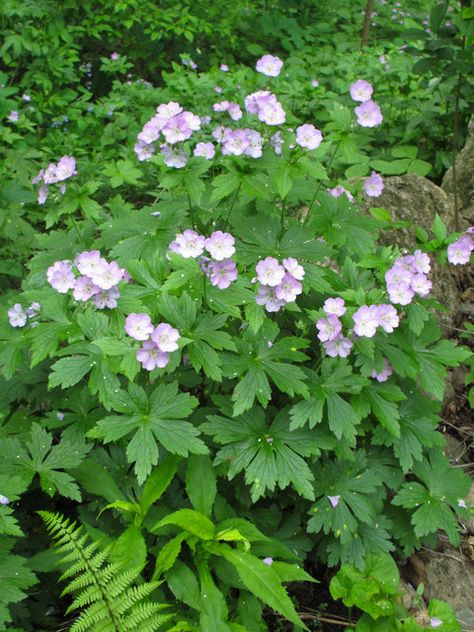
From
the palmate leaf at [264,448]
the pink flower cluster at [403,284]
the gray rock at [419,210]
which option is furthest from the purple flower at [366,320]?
the gray rock at [419,210]

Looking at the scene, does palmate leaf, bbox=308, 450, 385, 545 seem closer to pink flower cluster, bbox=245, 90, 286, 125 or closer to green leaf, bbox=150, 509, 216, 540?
green leaf, bbox=150, 509, 216, 540

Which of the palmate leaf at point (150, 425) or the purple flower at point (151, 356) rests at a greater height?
the purple flower at point (151, 356)

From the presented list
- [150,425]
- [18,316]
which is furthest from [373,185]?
[18,316]

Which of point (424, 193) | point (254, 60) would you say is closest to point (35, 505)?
point (424, 193)

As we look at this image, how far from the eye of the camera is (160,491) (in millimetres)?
2100

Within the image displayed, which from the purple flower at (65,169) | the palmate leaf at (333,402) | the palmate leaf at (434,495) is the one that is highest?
the purple flower at (65,169)

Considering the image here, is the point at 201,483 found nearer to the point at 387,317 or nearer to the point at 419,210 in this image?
the point at 387,317

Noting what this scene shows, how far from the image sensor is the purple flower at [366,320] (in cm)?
210

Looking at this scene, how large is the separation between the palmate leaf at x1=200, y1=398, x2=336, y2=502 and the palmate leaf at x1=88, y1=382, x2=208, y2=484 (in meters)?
0.18

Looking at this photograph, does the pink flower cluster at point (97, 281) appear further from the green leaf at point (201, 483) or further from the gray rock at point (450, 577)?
the gray rock at point (450, 577)

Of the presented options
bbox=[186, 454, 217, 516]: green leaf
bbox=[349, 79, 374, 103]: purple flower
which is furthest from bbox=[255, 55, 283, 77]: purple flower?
bbox=[186, 454, 217, 516]: green leaf

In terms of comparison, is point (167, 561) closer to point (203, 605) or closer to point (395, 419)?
point (203, 605)

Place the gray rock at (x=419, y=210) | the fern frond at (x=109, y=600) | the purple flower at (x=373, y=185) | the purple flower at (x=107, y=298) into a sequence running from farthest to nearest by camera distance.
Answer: the gray rock at (x=419, y=210) < the purple flower at (x=373, y=185) < the purple flower at (x=107, y=298) < the fern frond at (x=109, y=600)

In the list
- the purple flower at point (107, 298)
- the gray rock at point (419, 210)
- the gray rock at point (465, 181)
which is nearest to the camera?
the purple flower at point (107, 298)
